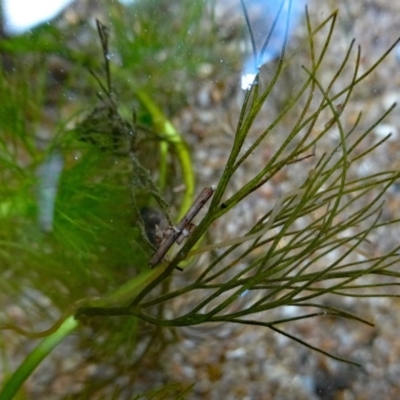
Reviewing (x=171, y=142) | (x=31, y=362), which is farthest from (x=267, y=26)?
(x=31, y=362)

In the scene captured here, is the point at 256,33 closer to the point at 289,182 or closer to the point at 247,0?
the point at 247,0

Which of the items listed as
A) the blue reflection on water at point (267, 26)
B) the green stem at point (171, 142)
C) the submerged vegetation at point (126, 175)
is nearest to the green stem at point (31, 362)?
the submerged vegetation at point (126, 175)

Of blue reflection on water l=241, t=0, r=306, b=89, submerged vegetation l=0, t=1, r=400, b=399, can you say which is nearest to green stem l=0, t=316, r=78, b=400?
submerged vegetation l=0, t=1, r=400, b=399

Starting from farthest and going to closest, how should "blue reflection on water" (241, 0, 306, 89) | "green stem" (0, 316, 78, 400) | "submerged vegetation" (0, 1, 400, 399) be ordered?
"blue reflection on water" (241, 0, 306, 89), "submerged vegetation" (0, 1, 400, 399), "green stem" (0, 316, 78, 400)

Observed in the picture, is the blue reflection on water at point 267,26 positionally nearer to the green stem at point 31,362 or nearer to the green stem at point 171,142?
the green stem at point 171,142

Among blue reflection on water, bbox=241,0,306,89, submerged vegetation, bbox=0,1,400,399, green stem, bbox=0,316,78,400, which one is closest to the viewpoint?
green stem, bbox=0,316,78,400

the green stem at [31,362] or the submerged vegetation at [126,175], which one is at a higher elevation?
the submerged vegetation at [126,175]

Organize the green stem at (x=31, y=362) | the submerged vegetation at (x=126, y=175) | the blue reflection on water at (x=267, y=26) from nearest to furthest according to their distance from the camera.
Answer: the green stem at (x=31, y=362) < the submerged vegetation at (x=126, y=175) < the blue reflection on water at (x=267, y=26)

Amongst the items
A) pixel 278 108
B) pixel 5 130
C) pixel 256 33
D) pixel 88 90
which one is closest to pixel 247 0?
pixel 256 33

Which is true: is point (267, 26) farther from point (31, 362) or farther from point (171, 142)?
point (31, 362)

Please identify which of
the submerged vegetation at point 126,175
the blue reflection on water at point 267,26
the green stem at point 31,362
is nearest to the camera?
the green stem at point 31,362

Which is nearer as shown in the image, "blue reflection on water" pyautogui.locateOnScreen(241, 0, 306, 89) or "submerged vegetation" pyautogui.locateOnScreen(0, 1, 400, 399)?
"submerged vegetation" pyautogui.locateOnScreen(0, 1, 400, 399)

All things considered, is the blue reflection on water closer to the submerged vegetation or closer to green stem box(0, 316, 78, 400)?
the submerged vegetation
